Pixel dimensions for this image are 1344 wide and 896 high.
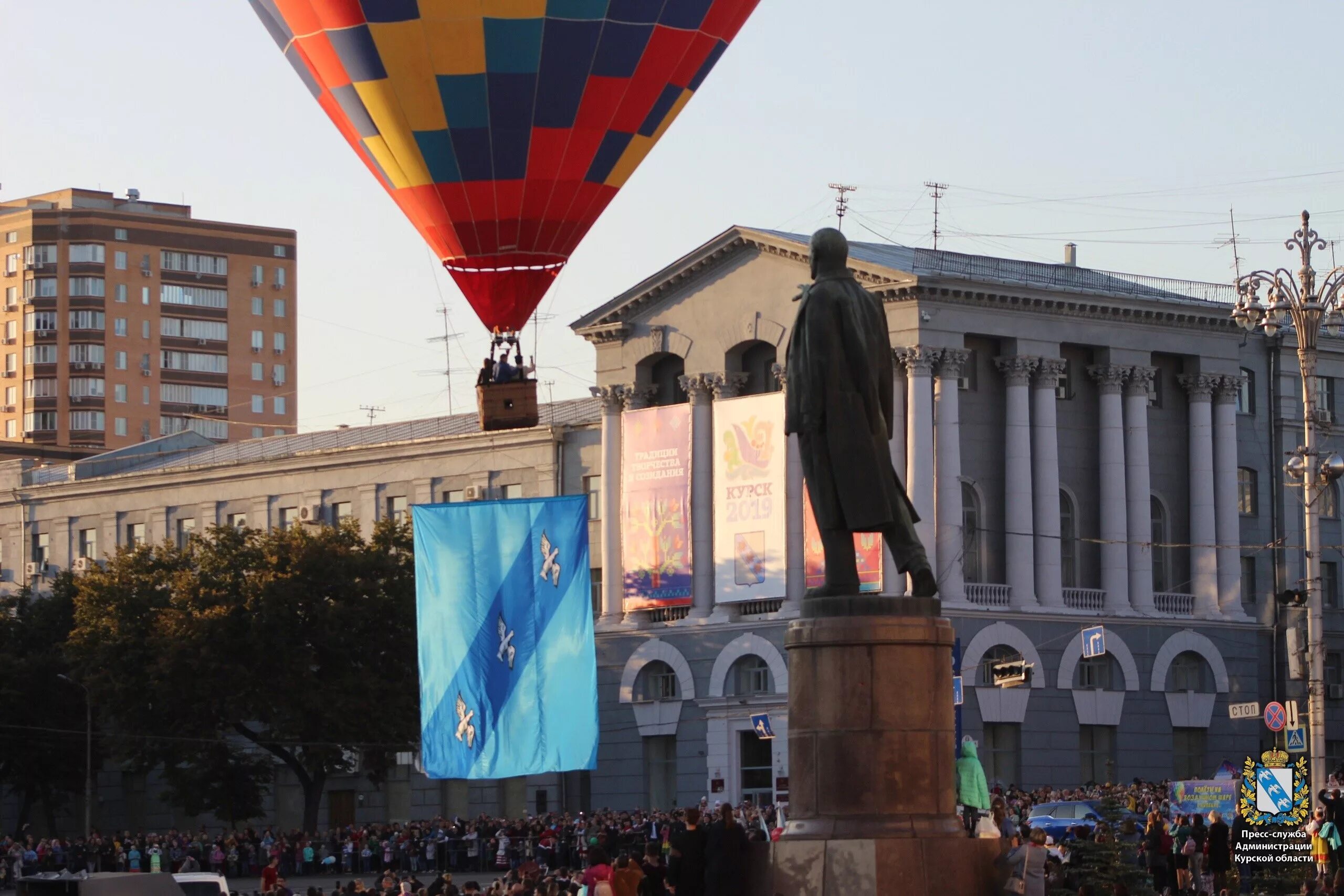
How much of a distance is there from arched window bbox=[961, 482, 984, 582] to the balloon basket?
24155 mm

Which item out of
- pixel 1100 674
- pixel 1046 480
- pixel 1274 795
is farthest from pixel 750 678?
pixel 1274 795

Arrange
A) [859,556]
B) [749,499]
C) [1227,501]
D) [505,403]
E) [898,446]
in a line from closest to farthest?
[505,403] → [859,556] → [898,446] → [749,499] → [1227,501]

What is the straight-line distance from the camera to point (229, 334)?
14712 cm

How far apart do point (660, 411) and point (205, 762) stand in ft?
48.8

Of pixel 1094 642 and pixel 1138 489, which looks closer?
pixel 1094 642

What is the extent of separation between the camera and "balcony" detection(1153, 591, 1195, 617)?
227 ft

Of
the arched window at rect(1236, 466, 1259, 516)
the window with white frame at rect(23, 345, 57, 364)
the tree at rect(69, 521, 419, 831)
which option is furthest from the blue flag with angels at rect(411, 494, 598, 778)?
the window with white frame at rect(23, 345, 57, 364)

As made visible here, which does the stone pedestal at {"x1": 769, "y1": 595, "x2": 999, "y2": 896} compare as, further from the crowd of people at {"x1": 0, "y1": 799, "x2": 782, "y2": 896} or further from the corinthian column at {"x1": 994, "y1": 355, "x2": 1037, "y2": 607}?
the corinthian column at {"x1": 994, "y1": 355, "x2": 1037, "y2": 607}

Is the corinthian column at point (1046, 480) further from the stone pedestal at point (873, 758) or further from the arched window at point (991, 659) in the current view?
the stone pedestal at point (873, 758)

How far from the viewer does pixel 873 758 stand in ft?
61.6

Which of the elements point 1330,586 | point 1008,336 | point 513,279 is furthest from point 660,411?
point 513,279

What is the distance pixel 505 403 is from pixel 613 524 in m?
27.3

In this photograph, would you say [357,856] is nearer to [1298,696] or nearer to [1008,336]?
[1008,336]

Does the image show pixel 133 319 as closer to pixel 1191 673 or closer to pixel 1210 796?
pixel 1191 673
